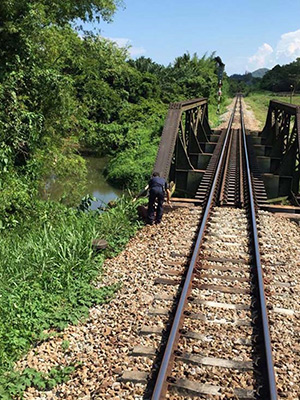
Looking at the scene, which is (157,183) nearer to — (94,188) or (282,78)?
(94,188)

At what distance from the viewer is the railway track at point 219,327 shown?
4172 millimetres

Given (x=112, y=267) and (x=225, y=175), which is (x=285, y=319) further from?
(x=225, y=175)

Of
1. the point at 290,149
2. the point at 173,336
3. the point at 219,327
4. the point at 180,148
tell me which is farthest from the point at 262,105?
the point at 173,336

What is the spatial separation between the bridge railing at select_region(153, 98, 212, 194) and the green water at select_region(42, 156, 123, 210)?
346 centimetres

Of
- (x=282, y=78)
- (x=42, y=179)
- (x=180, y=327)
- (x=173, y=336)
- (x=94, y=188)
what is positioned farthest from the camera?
(x=282, y=78)

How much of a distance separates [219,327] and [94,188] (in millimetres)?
16585

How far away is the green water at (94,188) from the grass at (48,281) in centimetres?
665

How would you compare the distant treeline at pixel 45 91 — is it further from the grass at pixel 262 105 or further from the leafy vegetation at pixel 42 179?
the grass at pixel 262 105

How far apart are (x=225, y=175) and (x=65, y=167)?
5035 mm

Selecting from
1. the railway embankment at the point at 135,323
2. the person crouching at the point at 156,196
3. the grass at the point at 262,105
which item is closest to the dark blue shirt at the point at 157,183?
the person crouching at the point at 156,196

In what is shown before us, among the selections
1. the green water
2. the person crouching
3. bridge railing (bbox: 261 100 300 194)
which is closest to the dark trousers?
the person crouching

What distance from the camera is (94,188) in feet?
69.6

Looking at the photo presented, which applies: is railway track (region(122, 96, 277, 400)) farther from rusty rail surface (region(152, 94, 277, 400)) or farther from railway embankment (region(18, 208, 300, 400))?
railway embankment (region(18, 208, 300, 400))

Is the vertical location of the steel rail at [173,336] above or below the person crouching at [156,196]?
below
